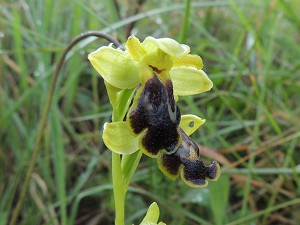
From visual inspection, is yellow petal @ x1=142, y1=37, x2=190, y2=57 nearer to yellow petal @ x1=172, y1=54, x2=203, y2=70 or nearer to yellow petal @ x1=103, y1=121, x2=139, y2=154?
yellow petal @ x1=172, y1=54, x2=203, y2=70

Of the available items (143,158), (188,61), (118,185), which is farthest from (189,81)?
(143,158)

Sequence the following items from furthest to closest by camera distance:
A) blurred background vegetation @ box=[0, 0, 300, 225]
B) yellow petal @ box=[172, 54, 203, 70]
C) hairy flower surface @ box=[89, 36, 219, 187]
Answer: blurred background vegetation @ box=[0, 0, 300, 225], yellow petal @ box=[172, 54, 203, 70], hairy flower surface @ box=[89, 36, 219, 187]

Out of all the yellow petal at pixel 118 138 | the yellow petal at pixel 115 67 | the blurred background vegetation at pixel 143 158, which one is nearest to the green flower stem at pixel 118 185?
the yellow petal at pixel 118 138

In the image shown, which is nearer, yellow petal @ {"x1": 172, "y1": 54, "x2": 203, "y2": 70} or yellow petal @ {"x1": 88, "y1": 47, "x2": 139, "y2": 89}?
yellow petal @ {"x1": 88, "y1": 47, "x2": 139, "y2": 89}

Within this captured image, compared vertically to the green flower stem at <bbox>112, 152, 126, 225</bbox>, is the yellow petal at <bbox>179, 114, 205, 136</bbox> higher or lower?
higher

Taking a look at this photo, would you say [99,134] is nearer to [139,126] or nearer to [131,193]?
[131,193]

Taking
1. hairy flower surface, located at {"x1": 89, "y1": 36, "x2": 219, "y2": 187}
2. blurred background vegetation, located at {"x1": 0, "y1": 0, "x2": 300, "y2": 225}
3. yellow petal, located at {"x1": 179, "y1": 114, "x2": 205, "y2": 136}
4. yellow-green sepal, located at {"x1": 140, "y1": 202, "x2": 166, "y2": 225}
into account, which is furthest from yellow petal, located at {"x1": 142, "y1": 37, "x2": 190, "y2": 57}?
blurred background vegetation, located at {"x1": 0, "y1": 0, "x2": 300, "y2": 225}
